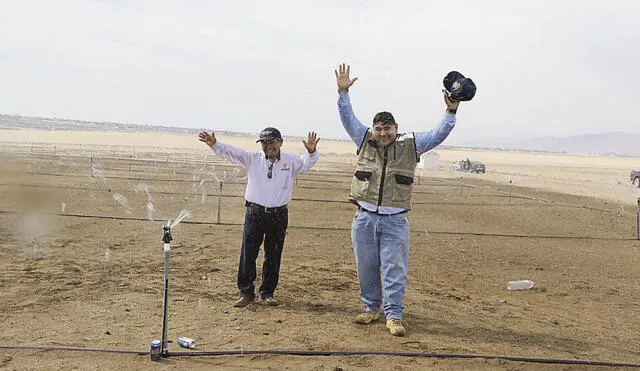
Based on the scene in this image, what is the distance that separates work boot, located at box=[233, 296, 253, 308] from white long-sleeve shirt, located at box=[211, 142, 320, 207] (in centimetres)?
108

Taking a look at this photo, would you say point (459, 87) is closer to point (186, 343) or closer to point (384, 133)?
point (384, 133)

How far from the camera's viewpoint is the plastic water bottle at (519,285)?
7.70 m

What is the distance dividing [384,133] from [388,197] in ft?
2.08

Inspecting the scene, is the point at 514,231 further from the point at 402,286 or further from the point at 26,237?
the point at 26,237

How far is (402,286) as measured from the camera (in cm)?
541

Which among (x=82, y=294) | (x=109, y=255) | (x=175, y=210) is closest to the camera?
(x=82, y=294)

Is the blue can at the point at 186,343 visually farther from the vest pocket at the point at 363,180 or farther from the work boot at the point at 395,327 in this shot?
the vest pocket at the point at 363,180

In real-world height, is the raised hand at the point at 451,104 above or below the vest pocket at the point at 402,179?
above

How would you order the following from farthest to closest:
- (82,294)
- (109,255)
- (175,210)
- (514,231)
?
(175,210) < (514,231) < (109,255) < (82,294)

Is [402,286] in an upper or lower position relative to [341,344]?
upper

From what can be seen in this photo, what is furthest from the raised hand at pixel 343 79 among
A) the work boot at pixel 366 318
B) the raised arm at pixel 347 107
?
the work boot at pixel 366 318

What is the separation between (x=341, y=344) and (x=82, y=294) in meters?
3.32

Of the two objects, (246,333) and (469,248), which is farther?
(469,248)

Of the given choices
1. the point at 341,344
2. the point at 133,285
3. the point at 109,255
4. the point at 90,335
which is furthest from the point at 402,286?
the point at 109,255
